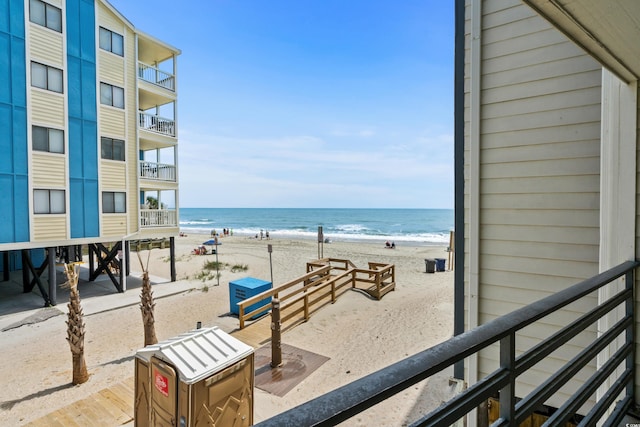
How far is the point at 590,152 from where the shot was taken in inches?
112

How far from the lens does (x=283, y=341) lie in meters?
7.61

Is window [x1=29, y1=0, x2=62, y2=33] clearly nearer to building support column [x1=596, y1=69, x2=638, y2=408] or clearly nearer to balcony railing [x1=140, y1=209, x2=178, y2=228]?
balcony railing [x1=140, y1=209, x2=178, y2=228]

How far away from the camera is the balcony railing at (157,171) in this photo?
14.1 meters

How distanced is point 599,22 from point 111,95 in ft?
50.2

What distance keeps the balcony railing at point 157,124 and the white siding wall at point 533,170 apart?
14272mm

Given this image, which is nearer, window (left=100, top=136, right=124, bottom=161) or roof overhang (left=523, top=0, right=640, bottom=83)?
roof overhang (left=523, top=0, right=640, bottom=83)

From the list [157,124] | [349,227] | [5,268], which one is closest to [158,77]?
[157,124]

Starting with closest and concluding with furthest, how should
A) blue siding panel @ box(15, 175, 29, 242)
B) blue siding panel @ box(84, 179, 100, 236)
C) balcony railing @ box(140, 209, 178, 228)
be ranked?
blue siding panel @ box(15, 175, 29, 242) → blue siding panel @ box(84, 179, 100, 236) → balcony railing @ box(140, 209, 178, 228)

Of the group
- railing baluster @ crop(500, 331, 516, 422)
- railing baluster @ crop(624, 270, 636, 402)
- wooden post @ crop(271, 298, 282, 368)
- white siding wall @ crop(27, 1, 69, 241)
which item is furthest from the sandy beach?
railing baluster @ crop(500, 331, 516, 422)

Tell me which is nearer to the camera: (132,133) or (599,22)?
(599,22)

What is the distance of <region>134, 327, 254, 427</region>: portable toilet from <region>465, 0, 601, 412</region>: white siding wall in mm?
2874

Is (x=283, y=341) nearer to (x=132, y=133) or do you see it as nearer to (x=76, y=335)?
(x=76, y=335)

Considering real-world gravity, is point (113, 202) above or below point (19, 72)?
below

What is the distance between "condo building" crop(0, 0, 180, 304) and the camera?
10.5 meters
